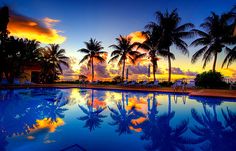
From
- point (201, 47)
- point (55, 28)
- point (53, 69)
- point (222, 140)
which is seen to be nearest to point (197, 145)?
point (222, 140)

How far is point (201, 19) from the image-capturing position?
18.3 m

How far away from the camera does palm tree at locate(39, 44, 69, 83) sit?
23.1m

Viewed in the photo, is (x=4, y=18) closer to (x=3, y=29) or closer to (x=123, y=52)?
(x=3, y=29)

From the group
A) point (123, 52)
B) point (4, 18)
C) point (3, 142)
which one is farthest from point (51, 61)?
point (3, 142)

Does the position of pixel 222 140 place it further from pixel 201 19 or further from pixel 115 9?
pixel 201 19

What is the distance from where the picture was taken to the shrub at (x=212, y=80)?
48.8ft

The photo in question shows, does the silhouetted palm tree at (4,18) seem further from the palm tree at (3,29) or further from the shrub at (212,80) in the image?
the shrub at (212,80)

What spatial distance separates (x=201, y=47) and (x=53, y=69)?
18.6 meters

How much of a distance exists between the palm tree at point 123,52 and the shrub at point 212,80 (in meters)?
9.92

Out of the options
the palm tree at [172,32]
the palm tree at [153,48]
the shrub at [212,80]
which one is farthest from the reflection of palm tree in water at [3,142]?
the palm tree at [153,48]

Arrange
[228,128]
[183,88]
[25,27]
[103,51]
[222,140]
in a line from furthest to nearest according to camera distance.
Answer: [103,51]
[25,27]
[183,88]
[228,128]
[222,140]

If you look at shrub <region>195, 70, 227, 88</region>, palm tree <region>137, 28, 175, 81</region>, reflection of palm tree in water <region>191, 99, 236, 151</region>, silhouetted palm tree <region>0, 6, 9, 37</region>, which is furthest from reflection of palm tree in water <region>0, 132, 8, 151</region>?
palm tree <region>137, 28, 175, 81</region>

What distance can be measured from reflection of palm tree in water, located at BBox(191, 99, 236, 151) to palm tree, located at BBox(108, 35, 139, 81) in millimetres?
16413

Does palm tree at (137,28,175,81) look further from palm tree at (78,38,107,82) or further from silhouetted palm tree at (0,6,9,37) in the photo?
silhouetted palm tree at (0,6,9,37)
